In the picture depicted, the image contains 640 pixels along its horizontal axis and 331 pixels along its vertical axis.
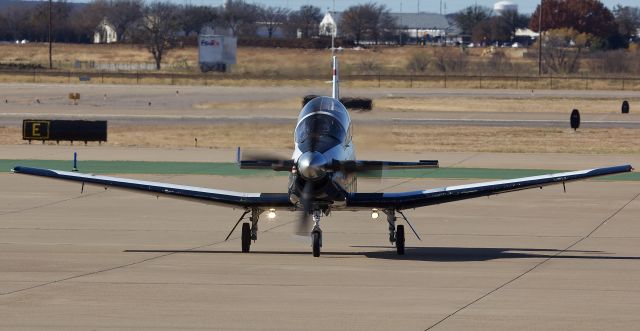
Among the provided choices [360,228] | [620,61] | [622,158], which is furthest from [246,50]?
[360,228]

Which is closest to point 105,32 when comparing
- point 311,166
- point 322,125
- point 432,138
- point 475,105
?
point 475,105

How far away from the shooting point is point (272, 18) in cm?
18425

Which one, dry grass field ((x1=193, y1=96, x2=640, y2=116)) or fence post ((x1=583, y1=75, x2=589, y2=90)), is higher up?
fence post ((x1=583, y1=75, x2=589, y2=90))

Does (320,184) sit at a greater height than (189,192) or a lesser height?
greater

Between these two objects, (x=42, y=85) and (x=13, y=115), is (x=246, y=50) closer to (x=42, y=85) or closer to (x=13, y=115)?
(x=42, y=85)

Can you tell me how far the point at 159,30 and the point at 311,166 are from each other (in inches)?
5151

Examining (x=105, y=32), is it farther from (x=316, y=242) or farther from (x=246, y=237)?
(x=316, y=242)

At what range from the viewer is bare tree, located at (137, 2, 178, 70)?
480 ft

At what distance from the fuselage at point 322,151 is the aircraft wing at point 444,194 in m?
0.39

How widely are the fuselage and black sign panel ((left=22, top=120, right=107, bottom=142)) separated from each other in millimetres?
29043

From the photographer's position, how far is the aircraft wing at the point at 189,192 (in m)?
22.6

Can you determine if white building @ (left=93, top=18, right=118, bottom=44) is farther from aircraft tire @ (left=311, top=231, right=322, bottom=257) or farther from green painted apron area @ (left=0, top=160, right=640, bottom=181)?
aircraft tire @ (left=311, top=231, right=322, bottom=257)

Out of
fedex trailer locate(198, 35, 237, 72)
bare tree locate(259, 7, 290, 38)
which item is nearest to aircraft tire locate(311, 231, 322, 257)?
fedex trailer locate(198, 35, 237, 72)

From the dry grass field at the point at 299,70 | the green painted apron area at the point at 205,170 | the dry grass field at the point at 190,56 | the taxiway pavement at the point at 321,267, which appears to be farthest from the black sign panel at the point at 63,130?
the dry grass field at the point at 190,56
